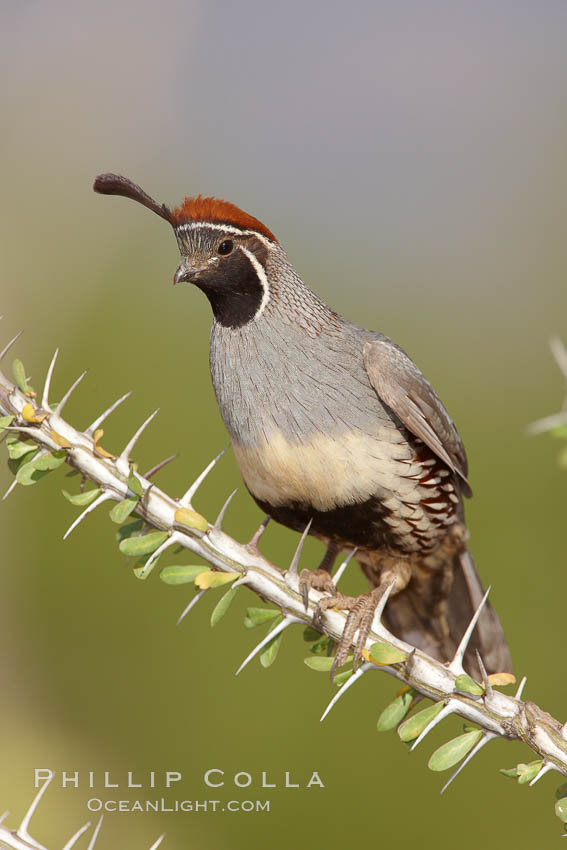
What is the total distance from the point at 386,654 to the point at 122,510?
26.4 inches

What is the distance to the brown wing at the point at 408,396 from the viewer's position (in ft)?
8.91

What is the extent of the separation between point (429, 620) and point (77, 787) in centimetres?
224

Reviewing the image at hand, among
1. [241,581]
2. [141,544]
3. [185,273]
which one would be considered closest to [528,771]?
[241,581]

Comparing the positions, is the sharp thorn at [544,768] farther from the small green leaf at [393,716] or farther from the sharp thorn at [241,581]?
the sharp thorn at [241,581]

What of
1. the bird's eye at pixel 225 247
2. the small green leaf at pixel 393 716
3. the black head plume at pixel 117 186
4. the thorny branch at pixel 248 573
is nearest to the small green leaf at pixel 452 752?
the thorny branch at pixel 248 573

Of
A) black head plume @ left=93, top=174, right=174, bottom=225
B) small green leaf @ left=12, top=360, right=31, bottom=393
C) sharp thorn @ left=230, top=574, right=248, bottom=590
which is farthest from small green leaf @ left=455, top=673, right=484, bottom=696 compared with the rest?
black head plume @ left=93, top=174, right=174, bottom=225

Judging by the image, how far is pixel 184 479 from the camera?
4.91m

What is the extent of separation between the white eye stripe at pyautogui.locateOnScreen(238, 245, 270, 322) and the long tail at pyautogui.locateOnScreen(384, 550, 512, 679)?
136cm

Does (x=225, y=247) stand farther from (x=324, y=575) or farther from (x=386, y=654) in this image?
(x=386, y=654)

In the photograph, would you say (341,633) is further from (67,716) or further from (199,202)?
(67,716)

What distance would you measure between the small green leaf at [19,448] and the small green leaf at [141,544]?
322 mm

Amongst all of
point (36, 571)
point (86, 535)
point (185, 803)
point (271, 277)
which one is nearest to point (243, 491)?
point (86, 535)

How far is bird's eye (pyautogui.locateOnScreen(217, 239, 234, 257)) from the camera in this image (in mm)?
2555

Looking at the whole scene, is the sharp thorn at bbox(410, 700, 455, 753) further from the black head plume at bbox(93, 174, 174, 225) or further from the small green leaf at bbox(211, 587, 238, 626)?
the black head plume at bbox(93, 174, 174, 225)
